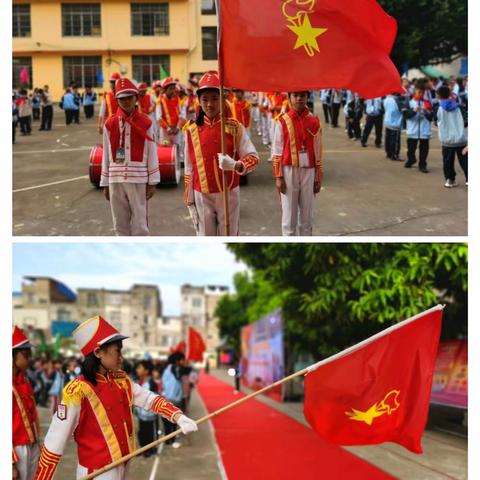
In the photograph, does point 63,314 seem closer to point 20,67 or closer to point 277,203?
point 20,67

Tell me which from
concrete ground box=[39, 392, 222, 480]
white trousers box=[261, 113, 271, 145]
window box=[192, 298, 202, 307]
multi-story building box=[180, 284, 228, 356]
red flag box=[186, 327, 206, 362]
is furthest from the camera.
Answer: window box=[192, 298, 202, 307]

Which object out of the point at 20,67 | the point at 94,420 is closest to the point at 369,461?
the point at 94,420

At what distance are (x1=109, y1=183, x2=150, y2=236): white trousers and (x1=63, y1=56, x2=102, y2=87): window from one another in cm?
3690

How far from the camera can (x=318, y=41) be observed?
6.70 meters

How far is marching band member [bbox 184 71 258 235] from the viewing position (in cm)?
782

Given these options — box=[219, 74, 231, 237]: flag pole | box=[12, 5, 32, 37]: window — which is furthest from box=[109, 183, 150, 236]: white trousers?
box=[12, 5, 32, 37]: window

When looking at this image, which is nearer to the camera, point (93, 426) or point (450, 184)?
point (93, 426)

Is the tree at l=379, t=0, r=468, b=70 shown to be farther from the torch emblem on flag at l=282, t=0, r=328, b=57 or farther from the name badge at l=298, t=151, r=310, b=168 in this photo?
the torch emblem on flag at l=282, t=0, r=328, b=57

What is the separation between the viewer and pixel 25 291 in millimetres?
68438

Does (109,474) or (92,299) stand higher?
(109,474)

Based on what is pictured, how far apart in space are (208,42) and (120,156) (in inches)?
1441

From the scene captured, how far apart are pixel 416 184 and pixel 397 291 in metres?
3.22

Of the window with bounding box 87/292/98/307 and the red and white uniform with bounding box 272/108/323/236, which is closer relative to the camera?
the red and white uniform with bounding box 272/108/323/236

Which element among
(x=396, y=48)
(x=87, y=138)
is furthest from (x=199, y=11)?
(x=87, y=138)
